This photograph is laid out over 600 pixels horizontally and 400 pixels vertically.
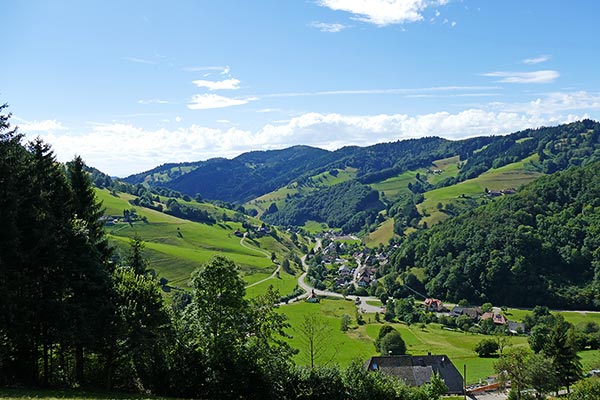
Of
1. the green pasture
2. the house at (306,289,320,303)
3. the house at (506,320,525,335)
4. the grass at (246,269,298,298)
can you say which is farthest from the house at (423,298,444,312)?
the green pasture

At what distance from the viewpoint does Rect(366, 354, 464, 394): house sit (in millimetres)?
70750

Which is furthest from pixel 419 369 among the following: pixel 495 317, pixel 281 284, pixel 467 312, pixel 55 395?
pixel 281 284

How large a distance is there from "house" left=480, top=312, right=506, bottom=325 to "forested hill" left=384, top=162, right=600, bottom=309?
2244cm

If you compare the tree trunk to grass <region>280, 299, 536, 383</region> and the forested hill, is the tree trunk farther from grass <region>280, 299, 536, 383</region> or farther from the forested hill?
the forested hill

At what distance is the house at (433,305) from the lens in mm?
134125

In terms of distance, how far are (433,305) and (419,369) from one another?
220 ft

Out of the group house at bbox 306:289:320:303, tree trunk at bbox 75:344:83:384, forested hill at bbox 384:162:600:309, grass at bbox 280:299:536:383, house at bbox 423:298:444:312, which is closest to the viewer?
tree trunk at bbox 75:344:83:384

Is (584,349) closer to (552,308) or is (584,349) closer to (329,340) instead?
(552,308)

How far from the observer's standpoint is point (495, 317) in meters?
119

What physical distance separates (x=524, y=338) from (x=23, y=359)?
104603 mm

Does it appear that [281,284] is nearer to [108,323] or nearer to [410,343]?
[410,343]

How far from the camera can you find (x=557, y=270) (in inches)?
5782

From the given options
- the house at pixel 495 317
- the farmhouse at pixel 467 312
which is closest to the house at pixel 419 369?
the house at pixel 495 317

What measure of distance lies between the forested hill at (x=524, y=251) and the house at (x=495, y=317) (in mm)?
22442
